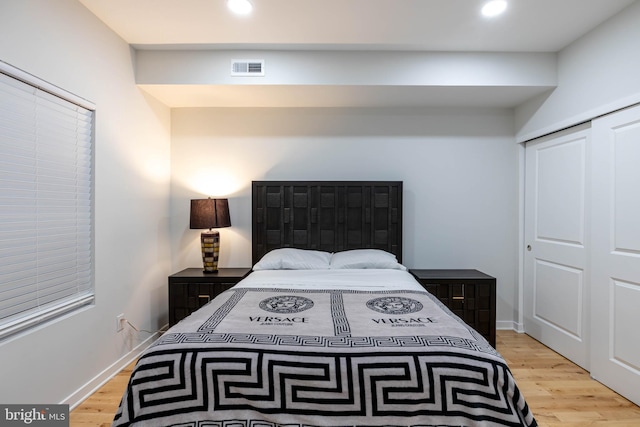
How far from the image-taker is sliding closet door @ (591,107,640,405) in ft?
7.20

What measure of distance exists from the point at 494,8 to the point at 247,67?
75.0 inches

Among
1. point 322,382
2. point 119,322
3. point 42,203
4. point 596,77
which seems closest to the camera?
point 322,382

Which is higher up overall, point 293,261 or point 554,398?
point 293,261

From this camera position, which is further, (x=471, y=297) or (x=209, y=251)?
(x=209, y=251)

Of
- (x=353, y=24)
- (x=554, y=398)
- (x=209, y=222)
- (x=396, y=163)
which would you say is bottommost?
(x=554, y=398)

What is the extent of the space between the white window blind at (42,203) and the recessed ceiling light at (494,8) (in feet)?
9.14

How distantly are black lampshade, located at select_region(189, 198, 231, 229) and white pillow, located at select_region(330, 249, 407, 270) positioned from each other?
3.80 ft

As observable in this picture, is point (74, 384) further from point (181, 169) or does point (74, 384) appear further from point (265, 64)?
point (265, 64)

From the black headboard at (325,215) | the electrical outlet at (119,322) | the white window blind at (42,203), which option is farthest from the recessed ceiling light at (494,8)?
the electrical outlet at (119,322)

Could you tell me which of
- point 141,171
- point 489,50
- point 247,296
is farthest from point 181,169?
point 489,50

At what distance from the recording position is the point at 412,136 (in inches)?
138

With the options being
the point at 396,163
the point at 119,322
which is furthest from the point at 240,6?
the point at 119,322

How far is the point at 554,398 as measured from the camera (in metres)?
2.24

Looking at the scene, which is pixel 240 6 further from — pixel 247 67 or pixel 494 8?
pixel 494 8
